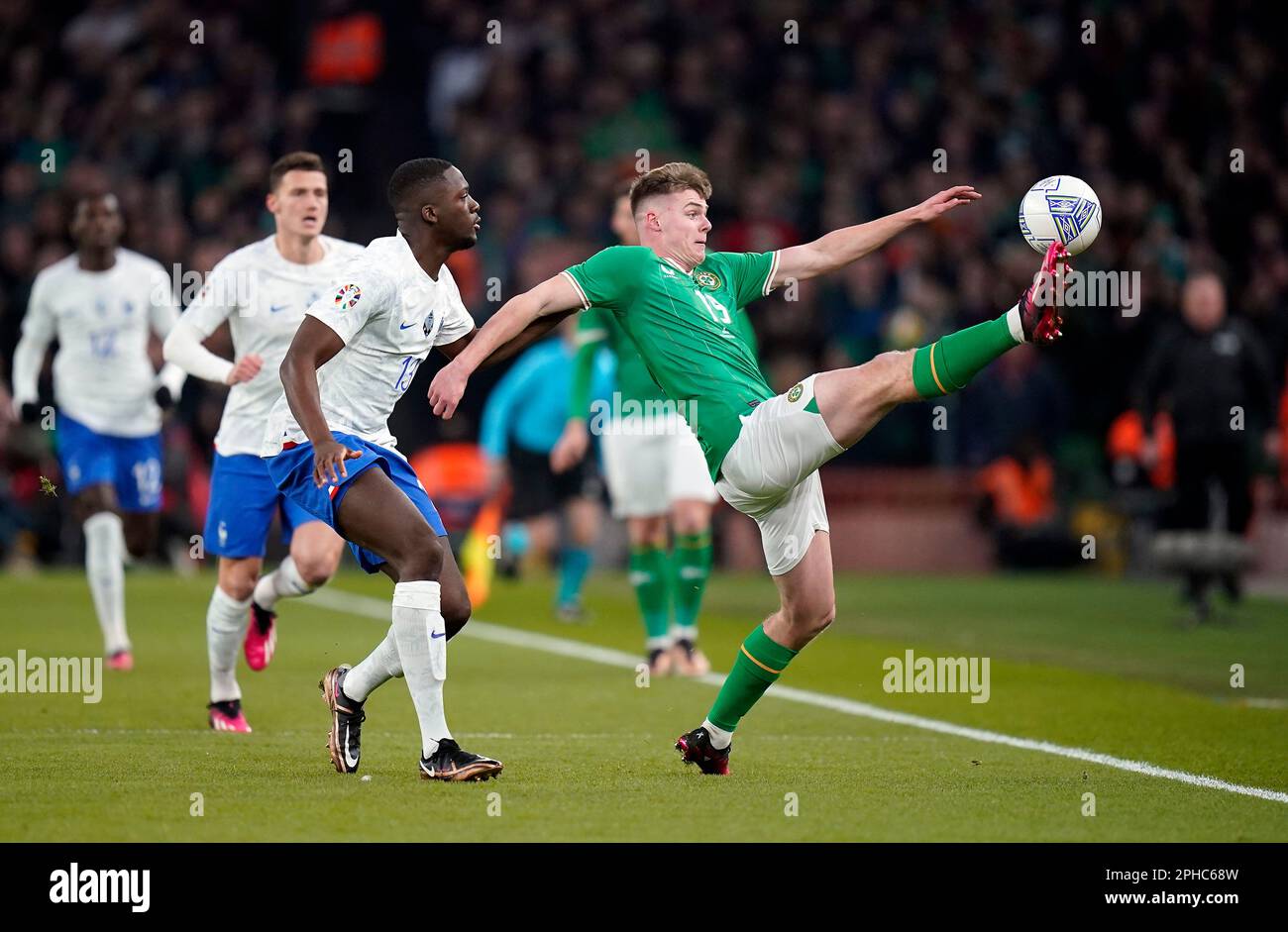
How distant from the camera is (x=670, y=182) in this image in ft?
24.9

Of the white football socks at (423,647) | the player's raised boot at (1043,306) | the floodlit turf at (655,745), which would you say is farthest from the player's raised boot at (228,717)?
the player's raised boot at (1043,306)

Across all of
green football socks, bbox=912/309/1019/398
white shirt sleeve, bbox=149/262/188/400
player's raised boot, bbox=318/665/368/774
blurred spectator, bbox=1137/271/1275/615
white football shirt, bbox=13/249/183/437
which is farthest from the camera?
blurred spectator, bbox=1137/271/1275/615

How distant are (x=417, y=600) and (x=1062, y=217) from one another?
104 inches

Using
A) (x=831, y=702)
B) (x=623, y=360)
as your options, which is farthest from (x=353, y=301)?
(x=623, y=360)

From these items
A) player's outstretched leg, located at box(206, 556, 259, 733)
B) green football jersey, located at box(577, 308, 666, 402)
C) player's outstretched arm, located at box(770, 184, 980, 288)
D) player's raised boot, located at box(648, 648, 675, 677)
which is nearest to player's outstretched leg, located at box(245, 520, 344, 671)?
player's outstretched leg, located at box(206, 556, 259, 733)

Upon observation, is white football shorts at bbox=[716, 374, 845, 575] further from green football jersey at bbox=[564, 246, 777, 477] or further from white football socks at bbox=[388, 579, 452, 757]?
white football socks at bbox=[388, 579, 452, 757]

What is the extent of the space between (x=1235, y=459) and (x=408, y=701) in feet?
26.1

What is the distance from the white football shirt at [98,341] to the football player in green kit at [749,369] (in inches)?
183

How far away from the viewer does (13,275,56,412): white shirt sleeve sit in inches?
444

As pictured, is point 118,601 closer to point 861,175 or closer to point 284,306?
point 284,306

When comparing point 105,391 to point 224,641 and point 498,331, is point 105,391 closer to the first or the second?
point 224,641

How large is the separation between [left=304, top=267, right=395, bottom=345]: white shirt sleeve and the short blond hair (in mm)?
1128

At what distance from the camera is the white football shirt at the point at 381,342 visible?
7.11m

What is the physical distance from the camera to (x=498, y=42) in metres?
23.3
